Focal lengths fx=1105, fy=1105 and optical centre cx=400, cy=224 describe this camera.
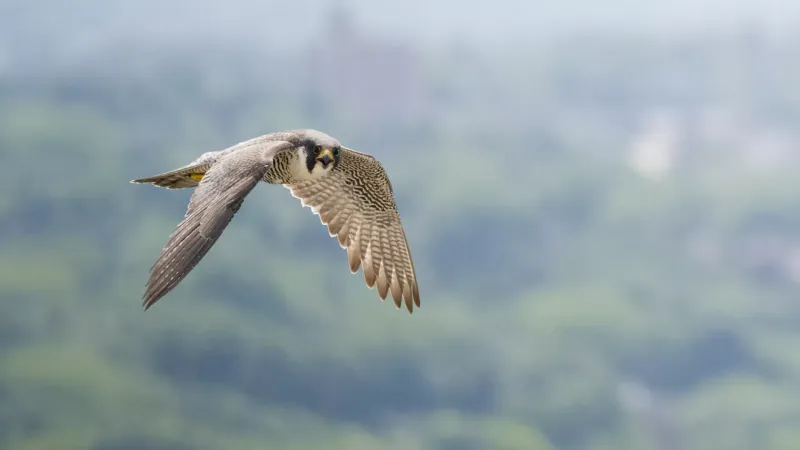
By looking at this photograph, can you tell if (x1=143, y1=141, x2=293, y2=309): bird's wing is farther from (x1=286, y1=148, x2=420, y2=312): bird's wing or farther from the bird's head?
(x1=286, y1=148, x2=420, y2=312): bird's wing

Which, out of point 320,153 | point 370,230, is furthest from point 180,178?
point 370,230

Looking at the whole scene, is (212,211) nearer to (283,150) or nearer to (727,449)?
(283,150)

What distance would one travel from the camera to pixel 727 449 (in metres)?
39.4

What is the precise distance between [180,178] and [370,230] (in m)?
2.10

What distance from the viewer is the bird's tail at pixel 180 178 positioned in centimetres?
806

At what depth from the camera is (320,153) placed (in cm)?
842

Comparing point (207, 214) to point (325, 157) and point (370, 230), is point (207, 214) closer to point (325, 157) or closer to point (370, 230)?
point (325, 157)

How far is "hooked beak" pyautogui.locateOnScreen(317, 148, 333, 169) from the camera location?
8.42 meters

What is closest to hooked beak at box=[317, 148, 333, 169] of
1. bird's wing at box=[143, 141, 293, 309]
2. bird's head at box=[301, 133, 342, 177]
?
bird's head at box=[301, 133, 342, 177]

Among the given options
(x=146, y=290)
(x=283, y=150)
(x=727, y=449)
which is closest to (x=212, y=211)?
(x=146, y=290)

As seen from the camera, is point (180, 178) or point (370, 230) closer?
point (180, 178)

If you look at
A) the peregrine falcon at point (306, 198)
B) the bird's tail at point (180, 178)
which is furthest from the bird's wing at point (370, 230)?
the bird's tail at point (180, 178)

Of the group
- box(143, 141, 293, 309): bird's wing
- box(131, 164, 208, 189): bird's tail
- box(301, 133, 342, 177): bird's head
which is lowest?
box(143, 141, 293, 309): bird's wing

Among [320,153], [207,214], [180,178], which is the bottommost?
[207,214]
